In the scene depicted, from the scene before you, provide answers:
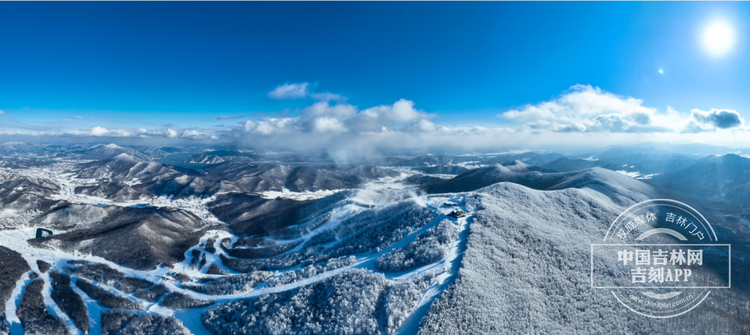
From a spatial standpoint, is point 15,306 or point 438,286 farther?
point 15,306

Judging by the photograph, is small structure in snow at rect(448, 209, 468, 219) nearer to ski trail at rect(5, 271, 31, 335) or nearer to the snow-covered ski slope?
the snow-covered ski slope

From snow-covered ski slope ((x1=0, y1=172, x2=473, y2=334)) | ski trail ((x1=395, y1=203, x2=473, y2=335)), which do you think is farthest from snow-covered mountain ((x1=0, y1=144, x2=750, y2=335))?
snow-covered ski slope ((x1=0, y1=172, x2=473, y2=334))

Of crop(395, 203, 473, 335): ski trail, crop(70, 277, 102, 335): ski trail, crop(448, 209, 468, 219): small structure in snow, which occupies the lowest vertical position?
crop(70, 277, 102, 335): ski trail

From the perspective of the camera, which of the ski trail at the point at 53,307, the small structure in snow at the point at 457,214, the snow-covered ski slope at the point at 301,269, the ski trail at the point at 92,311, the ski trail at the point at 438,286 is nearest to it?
the ski trail at the point at 438,286

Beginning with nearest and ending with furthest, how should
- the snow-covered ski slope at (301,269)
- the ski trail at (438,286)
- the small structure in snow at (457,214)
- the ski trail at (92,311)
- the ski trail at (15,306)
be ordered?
the ski trail at (438,286) < the snow-covered ski slope at (301,269) < the ski trail at (15,306) < the ski trail at (92,311) < the small structure in snow at (457,214)

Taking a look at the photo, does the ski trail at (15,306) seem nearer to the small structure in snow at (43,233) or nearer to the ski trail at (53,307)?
the ski trail at (53,307)

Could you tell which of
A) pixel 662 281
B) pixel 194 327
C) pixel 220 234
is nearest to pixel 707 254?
pixel 662 281

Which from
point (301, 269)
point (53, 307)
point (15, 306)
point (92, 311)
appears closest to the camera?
point (15, 306)

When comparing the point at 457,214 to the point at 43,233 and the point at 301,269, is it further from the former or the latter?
the point at 43,233

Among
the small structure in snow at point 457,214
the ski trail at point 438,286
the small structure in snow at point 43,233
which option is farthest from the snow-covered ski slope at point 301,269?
the small structure in snow at point 43,233

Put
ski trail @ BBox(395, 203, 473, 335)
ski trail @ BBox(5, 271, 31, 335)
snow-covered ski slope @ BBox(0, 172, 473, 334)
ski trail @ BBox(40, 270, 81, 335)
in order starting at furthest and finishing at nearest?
ski trail @ BBox(40, 270, 81, 335), ski trail @ BBox(5, 271, 31, 335), snow-covered ski slope @ BBox(0, 172, 473, 334), ski trail @ BBox(395, 203, 473, 335)

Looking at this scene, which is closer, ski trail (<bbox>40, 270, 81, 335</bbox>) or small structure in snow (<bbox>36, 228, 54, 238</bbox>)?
ski trail (<bbox>40, 270, 81, 335</bbox>)

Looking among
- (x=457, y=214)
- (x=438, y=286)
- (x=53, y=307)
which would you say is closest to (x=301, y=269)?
(x=438, y=286)
